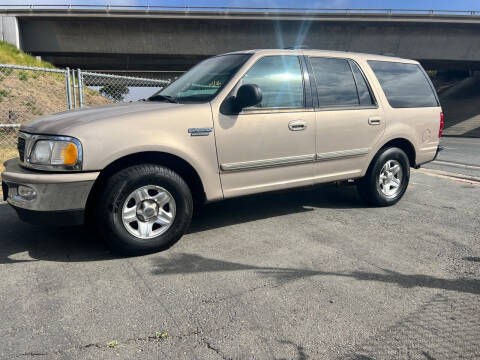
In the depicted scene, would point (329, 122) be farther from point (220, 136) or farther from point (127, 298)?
point (127, 298)

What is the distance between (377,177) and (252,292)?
2.85 meters

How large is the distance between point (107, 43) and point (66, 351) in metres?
26.5

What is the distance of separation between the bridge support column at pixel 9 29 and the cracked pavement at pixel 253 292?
23760 millimetres

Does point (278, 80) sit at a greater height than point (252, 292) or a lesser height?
greater

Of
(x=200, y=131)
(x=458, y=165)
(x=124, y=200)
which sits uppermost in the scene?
(x=200, y=131)

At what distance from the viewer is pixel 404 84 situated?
520cm

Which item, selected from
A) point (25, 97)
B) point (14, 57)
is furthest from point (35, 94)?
point (14, 57)

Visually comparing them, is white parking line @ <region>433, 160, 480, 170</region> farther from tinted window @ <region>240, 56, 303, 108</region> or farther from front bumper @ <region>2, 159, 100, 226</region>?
front bumper @ <region>2, 159, 100, 226</region>

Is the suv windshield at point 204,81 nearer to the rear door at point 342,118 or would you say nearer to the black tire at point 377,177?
the rear door at point 342,118

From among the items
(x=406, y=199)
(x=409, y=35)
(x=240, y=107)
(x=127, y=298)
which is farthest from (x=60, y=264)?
(x=409, y=35)

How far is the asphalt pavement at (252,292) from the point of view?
219 cm

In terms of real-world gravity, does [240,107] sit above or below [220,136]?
above

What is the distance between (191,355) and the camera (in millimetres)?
2098

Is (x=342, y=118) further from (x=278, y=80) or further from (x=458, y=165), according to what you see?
(x=458, y=165)
